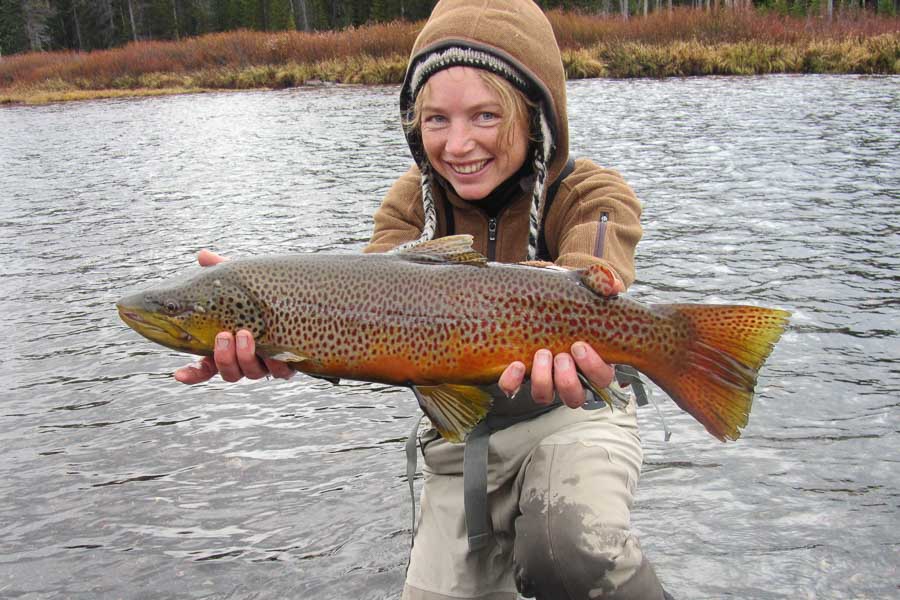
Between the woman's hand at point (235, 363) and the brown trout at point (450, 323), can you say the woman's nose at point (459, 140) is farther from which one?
the woman's hand at point (235, 363)

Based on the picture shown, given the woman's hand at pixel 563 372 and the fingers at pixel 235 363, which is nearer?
the woman's hand at pixel 563 372

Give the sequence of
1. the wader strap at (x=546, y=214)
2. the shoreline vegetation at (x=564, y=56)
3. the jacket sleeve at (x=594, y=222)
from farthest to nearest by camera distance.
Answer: the shoreline vegetation at (x=564, y=56), the wader strap at (x=546, y=214), the jacket sleeve at (x=594, y=222)

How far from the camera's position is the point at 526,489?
8.61 feet

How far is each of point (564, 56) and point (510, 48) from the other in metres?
24.5

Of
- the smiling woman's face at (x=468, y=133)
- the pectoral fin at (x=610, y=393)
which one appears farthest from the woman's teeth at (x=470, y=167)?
the pectoral fin at (x=610, y=393)

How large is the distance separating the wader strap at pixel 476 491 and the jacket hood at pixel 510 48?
1.12 m

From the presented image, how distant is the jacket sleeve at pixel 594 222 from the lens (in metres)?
2.79

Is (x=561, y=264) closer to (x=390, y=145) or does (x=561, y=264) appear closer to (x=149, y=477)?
(x=149, y=477)

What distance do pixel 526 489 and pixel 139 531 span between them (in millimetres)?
1865

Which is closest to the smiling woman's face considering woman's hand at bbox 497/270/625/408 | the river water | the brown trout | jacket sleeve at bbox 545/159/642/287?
jacket sleeve at bbox 545/159/642/287

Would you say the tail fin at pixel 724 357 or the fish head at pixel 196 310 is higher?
the fish head at pixel 196 310

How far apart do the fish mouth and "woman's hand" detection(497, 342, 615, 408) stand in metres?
0.95

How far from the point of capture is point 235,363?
8.09ft

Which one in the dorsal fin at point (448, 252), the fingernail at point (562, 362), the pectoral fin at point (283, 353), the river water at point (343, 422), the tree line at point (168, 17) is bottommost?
the river water at point (343, 422)
